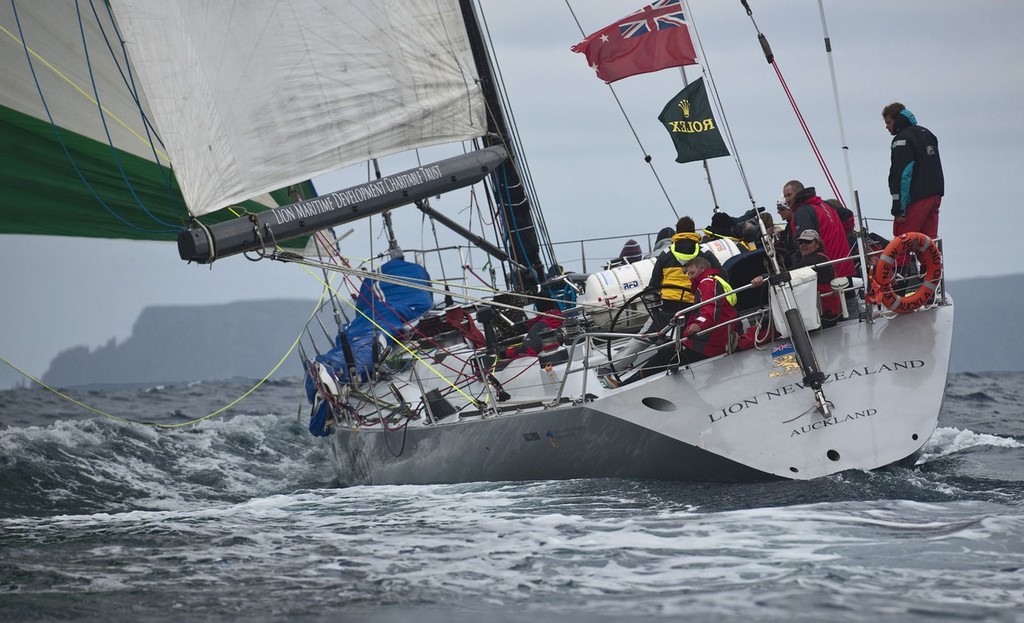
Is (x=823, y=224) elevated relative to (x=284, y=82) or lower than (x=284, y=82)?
lower

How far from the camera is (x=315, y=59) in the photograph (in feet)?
32.4

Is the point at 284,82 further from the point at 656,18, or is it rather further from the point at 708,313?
the point at 708,313

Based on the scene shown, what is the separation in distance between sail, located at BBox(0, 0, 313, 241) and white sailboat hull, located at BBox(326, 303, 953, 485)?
4423mm

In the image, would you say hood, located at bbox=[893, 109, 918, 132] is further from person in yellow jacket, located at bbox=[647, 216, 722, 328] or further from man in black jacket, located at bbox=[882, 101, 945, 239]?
person in yellow jacket, located at bbox=[647, 216, 722, 328]

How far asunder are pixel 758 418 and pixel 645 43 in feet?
15.6

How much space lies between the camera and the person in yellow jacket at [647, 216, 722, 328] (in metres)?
8.96

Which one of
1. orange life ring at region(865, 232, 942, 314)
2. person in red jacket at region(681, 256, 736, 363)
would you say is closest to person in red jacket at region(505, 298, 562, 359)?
person in red jacket at region(681, 256, 736, 363)

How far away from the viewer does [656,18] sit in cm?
1139

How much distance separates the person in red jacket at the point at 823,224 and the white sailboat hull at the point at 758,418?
2.72 ft

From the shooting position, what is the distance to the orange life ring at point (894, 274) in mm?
8344

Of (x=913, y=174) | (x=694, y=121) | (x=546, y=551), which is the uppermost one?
(x=694, y=121)

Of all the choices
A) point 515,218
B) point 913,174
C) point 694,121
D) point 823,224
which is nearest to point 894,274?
point 823,224

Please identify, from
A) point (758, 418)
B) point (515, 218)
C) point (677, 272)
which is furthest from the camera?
point (515, 218)

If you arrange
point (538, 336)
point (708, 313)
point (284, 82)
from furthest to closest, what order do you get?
1. point (538, 336)
2. point (284, 82)
3. point (708, 313)
